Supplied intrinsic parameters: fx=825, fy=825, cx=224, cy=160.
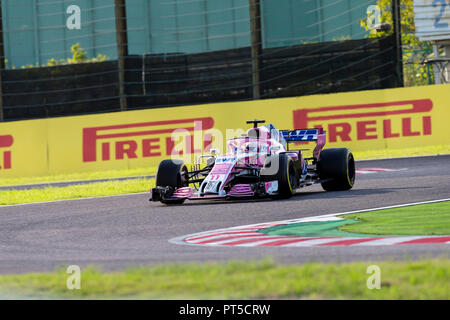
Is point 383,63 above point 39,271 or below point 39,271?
above

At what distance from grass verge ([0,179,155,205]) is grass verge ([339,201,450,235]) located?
22.5 feet

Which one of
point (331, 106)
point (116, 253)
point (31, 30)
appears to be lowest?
point (116, 253)

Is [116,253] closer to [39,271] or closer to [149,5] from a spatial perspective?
[39,271]

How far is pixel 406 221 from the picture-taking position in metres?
8.77

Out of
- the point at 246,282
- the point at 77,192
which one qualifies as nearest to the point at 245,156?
the point at 77,192

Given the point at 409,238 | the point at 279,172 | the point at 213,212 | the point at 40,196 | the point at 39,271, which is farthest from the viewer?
the point at 40,196

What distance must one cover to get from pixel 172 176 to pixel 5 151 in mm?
9750

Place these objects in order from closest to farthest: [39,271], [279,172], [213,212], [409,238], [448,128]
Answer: [39,271] → [409,238] → [213,212] → [279,172] → [448,128]

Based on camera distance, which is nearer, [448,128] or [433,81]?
[448,128]

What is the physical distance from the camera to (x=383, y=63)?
66.1 feet

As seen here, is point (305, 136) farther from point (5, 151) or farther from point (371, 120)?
point (5, 151)

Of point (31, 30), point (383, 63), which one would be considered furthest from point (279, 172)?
point (31, 30)

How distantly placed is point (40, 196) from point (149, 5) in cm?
3016

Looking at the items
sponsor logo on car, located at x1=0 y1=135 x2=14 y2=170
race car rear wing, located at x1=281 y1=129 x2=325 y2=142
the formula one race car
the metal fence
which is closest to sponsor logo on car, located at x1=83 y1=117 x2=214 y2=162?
the metal fence
